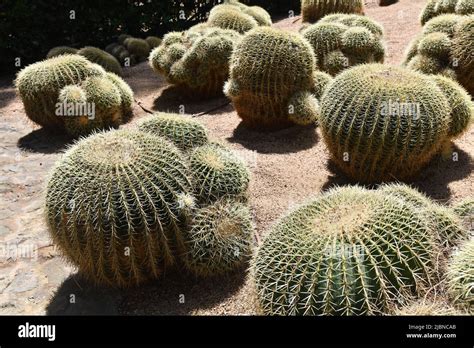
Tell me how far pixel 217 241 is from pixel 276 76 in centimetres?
298

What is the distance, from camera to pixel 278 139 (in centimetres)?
687

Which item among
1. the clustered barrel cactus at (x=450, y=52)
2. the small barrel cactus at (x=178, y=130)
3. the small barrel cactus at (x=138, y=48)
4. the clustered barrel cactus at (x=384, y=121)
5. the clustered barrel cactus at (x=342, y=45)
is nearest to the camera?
the small barrel cactus at (x=178, y=130)

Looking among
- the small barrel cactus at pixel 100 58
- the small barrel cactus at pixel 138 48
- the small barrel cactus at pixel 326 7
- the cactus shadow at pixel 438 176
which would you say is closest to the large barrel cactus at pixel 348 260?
the cactus shadow at pixel 438 176

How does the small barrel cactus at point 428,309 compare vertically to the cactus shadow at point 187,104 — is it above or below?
above

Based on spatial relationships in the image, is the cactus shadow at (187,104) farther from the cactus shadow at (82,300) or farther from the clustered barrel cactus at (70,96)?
the cactus shadow at (82,300)

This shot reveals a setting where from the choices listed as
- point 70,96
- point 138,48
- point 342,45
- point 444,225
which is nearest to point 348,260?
point 444,225

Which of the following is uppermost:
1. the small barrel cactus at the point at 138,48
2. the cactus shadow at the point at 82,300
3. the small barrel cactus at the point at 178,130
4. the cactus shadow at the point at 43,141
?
the small barrel cactus at the point at 178,130

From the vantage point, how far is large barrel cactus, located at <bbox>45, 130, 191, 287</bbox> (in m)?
3.81

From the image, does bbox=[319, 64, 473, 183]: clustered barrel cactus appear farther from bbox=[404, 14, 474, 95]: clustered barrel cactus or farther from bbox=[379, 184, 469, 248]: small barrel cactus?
bbox=[404, 14, 474, 95]: clustered barrel cactus

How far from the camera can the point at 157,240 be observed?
3963mm

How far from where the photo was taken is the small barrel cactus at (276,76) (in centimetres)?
659

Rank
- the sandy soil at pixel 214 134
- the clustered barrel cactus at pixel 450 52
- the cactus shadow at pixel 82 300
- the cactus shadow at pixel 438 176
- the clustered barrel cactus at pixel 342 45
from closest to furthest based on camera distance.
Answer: the cactus shadow at pixel 82 300
the sandy soil at pixel 214 134
the cactus shadow at pixel 438 176
the clustered barrel cactus at pixel 450 52
the clustered barrel cactus at pixel 342 45

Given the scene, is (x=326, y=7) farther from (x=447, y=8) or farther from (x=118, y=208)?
Answer: (x=118, y=208)

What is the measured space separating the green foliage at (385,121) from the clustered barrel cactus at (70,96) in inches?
129
